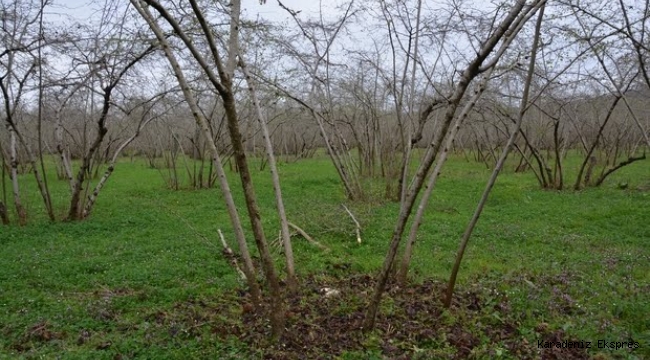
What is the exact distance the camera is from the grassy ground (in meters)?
3.75

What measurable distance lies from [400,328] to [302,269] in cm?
196

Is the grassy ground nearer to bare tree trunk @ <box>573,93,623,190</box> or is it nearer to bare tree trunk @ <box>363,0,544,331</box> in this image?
bare tree trunk @ <box>363,0,544,331</box>

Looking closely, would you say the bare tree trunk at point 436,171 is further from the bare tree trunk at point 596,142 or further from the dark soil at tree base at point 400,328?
the bare tree trunk at point 596,142

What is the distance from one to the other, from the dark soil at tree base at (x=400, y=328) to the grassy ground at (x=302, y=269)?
0.15ft

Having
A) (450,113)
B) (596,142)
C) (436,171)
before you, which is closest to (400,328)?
(436,171)

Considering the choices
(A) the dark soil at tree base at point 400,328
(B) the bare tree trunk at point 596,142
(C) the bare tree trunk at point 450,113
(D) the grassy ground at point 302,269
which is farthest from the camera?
(B) the bare tree trunk at point 596,142

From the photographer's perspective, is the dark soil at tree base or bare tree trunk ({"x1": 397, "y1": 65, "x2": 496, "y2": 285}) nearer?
the dark soil at tree base

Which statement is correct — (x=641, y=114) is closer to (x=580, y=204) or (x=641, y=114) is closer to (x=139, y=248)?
(x=580, y=204)

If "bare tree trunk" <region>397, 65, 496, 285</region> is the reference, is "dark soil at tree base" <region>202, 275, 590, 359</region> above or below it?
below

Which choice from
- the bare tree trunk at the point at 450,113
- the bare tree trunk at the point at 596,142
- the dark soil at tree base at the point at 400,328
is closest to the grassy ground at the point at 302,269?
the dark soil at tree base at the point at 400,328

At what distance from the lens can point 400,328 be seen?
3949 millimetres

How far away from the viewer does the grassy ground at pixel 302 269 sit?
375 cm

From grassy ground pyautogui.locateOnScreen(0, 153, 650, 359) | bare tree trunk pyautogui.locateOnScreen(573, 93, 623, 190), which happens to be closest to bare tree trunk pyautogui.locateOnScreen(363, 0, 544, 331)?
grassy ground pyautogui.locateOnScreen(0, 153, 650, 359)

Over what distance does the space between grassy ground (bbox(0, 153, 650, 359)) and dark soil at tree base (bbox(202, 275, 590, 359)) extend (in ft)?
0.15
